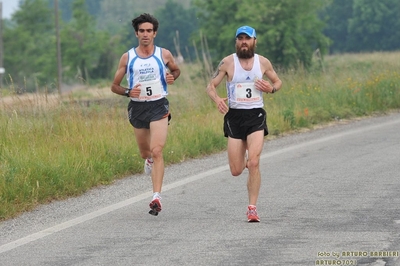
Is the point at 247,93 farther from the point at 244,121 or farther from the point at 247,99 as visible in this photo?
the point at 244,121

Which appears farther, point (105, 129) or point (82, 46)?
point (82, 46)

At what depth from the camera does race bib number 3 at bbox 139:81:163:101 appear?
962 cm

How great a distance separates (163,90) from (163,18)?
5072 inches

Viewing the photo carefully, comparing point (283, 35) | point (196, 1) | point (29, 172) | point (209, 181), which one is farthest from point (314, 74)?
point (196, 1)

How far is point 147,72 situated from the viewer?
956 cm

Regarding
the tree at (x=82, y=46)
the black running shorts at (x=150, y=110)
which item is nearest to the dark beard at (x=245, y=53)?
the black running shorts at (x=150, y=110)

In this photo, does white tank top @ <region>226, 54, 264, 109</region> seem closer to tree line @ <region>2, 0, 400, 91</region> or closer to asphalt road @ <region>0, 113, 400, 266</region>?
asphalt road @ <region>0, 113, 400, 266</region>

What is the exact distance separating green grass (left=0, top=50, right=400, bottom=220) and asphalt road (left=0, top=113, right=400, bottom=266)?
0.32m

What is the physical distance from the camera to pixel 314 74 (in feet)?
76.4

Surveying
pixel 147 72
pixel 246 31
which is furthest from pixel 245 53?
pixel 147 72

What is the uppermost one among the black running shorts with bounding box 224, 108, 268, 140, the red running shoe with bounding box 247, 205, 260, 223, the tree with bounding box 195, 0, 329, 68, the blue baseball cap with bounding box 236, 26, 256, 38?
the blue baseball cap with bounding box 236, 26, 256, 38

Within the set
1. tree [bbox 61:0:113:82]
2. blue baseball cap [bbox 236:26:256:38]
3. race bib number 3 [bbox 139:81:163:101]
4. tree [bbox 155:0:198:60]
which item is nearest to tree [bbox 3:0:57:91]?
tree [bbox 61:0:113:82]

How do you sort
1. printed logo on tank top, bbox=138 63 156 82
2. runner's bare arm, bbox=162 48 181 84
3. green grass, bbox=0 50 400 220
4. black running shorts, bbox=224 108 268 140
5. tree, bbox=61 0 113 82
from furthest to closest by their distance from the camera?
tree, bbox=61 0 113 82 → green grass, bbox=0 50 400 220 → runner's bare arm, bbox=162 48 181 84 → printed logo on tank top, bbox=138 63 156 82 → black running shorts, bbox=224 108 268 140

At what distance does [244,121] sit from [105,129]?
4.88 meters
